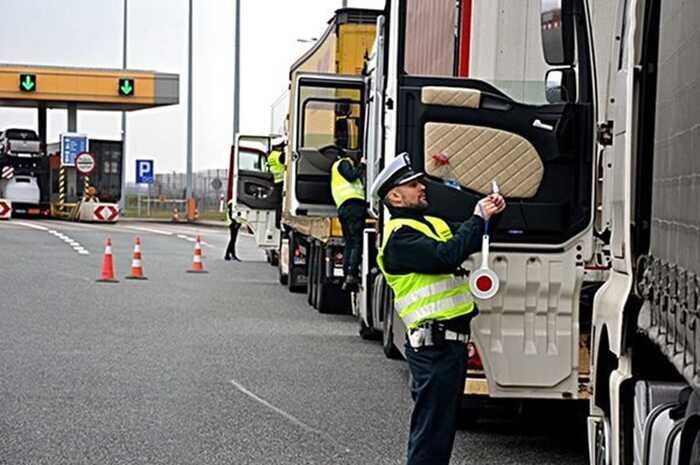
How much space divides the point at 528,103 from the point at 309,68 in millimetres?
13440

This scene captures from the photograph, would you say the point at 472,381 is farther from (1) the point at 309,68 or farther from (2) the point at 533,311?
(1) the point at 309,68

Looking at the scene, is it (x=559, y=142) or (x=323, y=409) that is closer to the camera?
(x=559, y=142)

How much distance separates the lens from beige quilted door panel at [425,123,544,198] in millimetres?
9008

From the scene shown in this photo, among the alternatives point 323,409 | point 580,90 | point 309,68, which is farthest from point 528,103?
point 309,68

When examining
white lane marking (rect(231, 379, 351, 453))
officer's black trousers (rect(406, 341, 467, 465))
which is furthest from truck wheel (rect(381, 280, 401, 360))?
officer's black trousers (rect(406, 341, 467, 465))

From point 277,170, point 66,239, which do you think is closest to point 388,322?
point 277,170

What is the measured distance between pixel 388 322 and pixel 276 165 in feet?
41.0

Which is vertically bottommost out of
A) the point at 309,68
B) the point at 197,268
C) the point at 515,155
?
the point at 197,268

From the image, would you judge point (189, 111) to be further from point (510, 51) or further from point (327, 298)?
point (510, 51)

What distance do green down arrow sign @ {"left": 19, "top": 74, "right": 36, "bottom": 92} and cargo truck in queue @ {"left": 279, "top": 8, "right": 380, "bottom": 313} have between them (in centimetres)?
3700

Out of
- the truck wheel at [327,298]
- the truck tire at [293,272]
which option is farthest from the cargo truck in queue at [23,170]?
the truck wheel at [327,298]

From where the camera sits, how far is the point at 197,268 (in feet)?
87.2

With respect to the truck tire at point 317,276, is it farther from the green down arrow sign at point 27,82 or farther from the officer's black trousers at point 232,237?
the green down arrow sign at point 27,82

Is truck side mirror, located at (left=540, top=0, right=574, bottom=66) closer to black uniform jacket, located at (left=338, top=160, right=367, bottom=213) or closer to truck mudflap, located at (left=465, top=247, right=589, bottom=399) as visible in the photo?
truck mudflap, located at (left=465, top=247, right=589, bottom=399)
